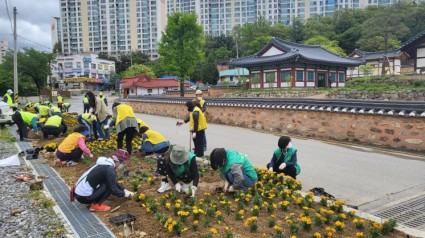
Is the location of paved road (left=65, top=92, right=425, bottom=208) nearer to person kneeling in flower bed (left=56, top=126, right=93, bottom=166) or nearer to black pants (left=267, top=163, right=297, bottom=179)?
black pants (left=267, top=163, right=297, bottom=179)

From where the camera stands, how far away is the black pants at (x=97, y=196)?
5070 mm

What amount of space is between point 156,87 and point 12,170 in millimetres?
38662

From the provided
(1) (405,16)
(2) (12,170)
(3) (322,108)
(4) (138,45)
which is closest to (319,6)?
(1) (405,16)

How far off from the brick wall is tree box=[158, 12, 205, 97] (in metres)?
12.8

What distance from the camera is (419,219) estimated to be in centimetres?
503

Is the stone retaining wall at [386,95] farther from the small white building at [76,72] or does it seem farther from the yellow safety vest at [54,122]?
the small white building at [76,72]

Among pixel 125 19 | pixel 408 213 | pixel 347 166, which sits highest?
pixel 125 19

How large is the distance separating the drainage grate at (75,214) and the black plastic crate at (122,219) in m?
0.13

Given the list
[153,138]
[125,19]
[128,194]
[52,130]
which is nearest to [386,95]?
[153,138]

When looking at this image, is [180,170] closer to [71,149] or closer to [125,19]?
[71,149]

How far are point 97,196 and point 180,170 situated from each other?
4.23 feet

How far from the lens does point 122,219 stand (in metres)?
4.49

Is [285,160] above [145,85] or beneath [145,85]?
beneath

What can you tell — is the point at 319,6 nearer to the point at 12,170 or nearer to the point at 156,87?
the point at 156,87
